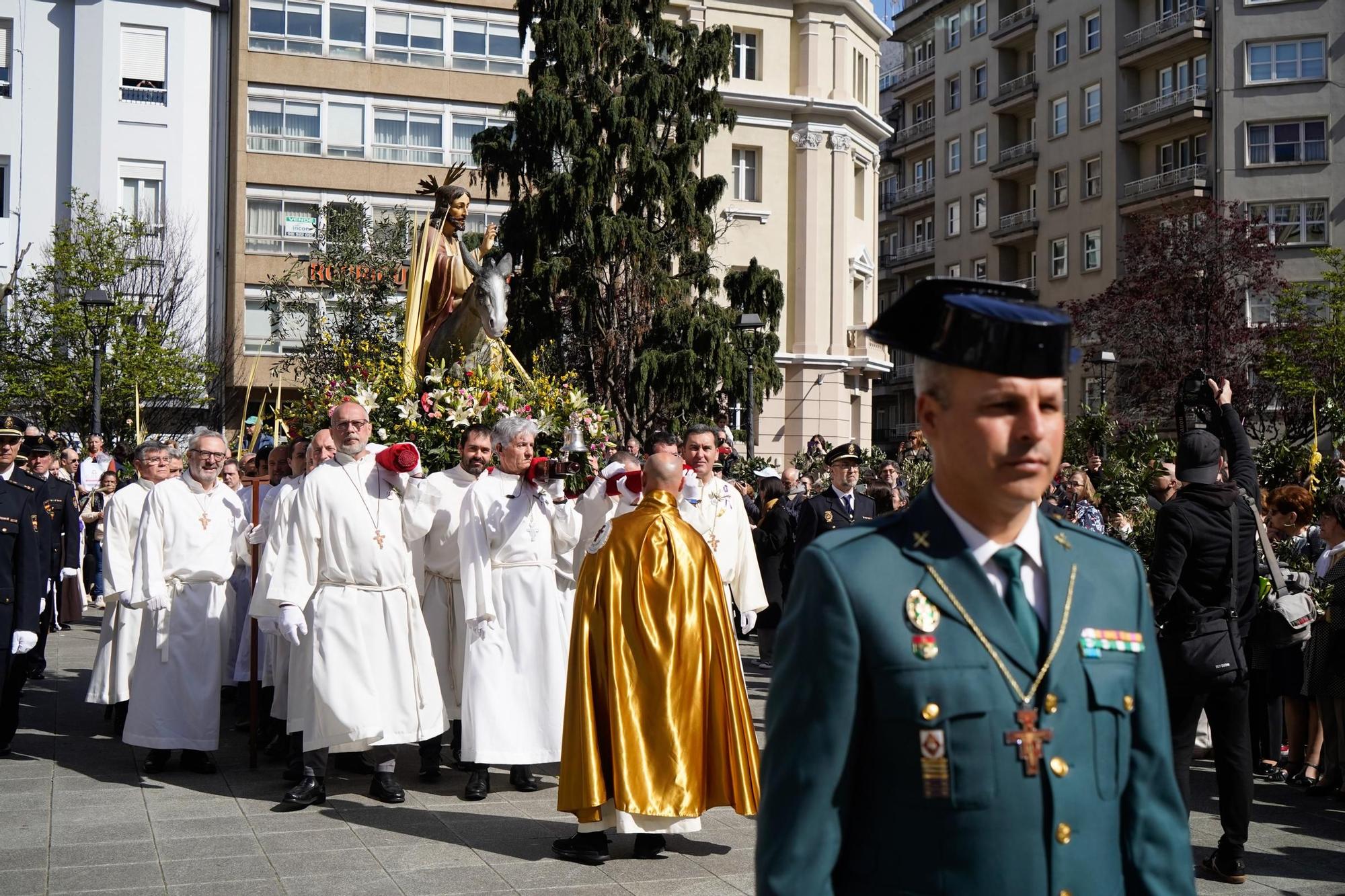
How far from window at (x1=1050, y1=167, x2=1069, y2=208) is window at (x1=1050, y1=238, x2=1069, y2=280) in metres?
1.40

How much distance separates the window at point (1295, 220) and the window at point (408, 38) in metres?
25.8

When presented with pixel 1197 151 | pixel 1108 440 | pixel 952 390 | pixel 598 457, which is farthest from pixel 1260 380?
pixel 952 390

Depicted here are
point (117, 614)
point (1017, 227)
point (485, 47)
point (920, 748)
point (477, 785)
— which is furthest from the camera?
point (1017, 227)

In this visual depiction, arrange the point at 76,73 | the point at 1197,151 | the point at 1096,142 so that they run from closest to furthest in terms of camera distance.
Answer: the point at 76,73 < the point at 1197,151 < the point at 1096,142

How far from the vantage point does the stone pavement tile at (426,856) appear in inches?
274

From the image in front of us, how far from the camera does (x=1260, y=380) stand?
40250 mm

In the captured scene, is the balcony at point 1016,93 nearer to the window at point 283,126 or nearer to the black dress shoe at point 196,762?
the window at point 283,126

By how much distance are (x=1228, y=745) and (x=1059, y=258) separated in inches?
1937

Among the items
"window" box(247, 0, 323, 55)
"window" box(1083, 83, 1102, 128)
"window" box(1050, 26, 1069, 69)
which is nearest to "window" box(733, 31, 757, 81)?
"window" box(247, 0, 323, 55)

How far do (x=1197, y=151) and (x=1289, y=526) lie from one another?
41.5 meters

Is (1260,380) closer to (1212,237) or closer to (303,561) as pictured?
(1212,237)

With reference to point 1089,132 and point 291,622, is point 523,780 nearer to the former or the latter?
point 291,622

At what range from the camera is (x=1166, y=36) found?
4744cm

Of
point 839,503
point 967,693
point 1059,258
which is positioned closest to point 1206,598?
point 839,503
